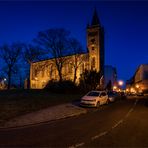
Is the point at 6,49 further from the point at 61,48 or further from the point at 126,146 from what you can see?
the point at 126,146

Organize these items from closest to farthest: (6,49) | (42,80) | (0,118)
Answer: (0,118) < (6,49) < (42,80)

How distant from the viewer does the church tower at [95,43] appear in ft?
275

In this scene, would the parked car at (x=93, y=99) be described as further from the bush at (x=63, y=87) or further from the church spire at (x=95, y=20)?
the church spire at (x=95, y=20)

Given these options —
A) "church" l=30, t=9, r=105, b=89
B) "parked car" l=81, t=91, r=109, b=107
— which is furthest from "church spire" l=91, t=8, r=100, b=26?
"parked car" l=81, t=91, r=109, b=107

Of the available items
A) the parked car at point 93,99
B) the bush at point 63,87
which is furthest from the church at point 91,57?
the parked car at point 93,99

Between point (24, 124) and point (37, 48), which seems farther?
point (37, 48)

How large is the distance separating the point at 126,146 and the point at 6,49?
64.2 metres

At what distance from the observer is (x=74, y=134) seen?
33.7 ft

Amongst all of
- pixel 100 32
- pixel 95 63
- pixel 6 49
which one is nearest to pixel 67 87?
pixel 6 49

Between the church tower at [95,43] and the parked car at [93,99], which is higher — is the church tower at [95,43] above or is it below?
above

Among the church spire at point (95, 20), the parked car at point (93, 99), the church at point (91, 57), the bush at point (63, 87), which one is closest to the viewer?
the parked car at point (93, 99)

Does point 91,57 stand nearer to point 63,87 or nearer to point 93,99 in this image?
point 63,87

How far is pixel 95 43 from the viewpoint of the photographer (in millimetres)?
86500

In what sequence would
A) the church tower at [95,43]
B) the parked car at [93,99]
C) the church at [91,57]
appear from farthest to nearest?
the church tower at [95,43]
the church at [91,57]
the parked car at [93,99]
